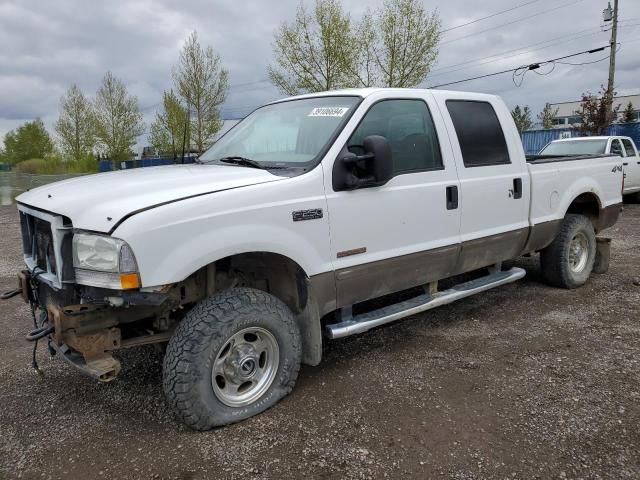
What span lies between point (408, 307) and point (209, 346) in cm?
169

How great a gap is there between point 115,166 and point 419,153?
110 feet

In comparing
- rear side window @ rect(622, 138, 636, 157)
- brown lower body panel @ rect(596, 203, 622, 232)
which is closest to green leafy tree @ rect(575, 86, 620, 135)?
rear side window @ rect(622, 138, 636, 157)

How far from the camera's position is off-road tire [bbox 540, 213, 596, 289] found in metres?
5.37

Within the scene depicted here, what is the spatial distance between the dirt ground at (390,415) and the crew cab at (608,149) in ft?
28.4

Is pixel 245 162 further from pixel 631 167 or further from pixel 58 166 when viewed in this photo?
pixel 58 166

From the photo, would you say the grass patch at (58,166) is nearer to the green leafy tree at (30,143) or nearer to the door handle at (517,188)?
the green leafy tree at (30,143)

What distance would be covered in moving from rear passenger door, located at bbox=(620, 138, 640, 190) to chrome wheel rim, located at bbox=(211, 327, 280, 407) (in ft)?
41.4

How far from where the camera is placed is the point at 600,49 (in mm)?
22406

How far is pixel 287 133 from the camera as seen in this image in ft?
12.5

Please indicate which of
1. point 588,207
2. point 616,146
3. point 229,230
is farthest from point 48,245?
point 616,146

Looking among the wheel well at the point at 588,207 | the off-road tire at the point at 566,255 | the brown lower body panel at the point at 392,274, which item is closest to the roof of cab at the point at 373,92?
the brown lower body panel at the point at 392,274

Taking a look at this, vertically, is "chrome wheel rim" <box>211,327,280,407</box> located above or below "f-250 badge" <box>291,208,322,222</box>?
below

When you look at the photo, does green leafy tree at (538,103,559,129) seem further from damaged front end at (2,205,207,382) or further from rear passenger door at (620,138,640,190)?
damaged front end at (2,205,207,382)

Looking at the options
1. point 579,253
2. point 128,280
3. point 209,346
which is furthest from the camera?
point 579,253
